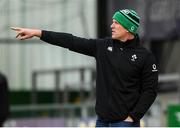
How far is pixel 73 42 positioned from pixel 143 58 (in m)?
0.66

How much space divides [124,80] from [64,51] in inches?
320

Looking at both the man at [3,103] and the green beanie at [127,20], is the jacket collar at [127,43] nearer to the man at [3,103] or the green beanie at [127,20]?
the green beanie at [127,20]

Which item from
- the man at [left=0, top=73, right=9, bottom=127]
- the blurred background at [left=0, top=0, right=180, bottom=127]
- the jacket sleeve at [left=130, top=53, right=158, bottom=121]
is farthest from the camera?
the blurred background at [left=0, top=0, right=180, bottom=127]

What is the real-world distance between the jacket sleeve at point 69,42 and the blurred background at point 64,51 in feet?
20.9

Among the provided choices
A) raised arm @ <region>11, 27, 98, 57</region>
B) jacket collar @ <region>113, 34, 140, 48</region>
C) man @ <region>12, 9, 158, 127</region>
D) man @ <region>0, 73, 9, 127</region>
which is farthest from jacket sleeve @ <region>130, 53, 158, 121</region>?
man @ <region>0, 73, 9, 127</region>

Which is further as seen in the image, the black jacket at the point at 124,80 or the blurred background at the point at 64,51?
the blurred background at the point at 64,51

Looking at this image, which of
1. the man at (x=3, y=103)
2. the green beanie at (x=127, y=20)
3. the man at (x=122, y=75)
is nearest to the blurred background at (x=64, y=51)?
the man at (x=3, y=103)

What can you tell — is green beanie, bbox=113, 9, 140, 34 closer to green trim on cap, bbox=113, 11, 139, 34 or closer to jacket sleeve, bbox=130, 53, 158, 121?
green trim on cap, bbox=113, 11, 139, 34

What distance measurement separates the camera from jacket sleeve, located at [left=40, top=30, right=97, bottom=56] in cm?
693

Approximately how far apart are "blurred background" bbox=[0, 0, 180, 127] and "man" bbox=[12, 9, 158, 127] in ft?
21.1

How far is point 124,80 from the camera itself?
6.82 meters

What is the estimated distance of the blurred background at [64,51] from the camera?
1343cm

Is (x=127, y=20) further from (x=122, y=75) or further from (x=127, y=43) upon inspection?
(x=122, y=75)

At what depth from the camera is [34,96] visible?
46.0ft
